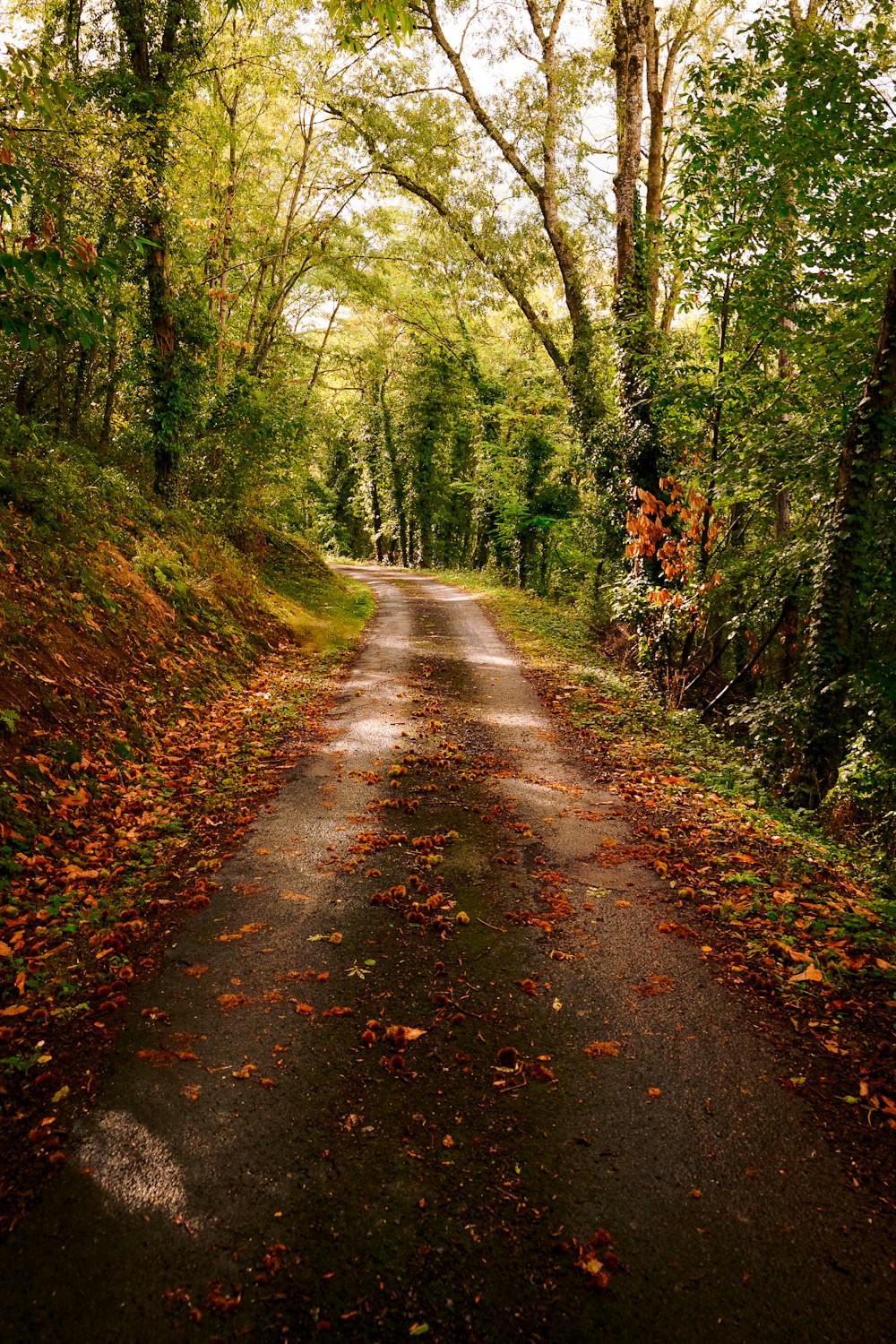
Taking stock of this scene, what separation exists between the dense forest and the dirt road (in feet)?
11.1

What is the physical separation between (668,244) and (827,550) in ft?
17.3

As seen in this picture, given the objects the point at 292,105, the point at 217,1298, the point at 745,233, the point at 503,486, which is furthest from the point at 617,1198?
the point at 503,486

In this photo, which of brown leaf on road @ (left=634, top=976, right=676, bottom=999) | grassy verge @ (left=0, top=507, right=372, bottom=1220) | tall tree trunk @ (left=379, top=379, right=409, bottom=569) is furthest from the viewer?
tall tree trunk @ (left=379, top=379, right=409, bottom=569)

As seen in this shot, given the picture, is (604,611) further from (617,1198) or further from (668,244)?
(617,1198)

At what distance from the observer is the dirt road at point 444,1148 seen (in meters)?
2.35

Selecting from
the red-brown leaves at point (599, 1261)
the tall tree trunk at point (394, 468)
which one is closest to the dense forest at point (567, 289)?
the red-brown leaves at point (599, 1261)

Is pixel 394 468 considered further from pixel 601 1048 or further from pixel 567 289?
pixel 601 1048

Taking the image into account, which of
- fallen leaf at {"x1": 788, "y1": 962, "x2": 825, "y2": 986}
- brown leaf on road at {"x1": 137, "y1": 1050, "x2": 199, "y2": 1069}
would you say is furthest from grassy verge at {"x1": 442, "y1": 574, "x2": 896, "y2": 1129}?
brown leaf on road at {"x1": 137, "y1": 1050, "x2": 199, "y2": 1069}

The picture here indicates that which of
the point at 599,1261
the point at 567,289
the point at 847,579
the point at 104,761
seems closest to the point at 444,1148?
the point at 599,1261

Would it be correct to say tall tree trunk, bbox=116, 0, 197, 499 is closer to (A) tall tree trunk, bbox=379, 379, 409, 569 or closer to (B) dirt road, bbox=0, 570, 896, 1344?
(B) dirt road, bbox=0, 570, 896, 1344

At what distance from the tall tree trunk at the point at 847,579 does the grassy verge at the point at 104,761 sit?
5.80 m

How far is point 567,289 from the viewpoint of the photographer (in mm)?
15586

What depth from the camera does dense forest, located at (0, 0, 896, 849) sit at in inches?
276

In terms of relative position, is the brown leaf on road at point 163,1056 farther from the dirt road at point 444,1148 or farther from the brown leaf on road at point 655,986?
the brown leaf on road at point 655,986
